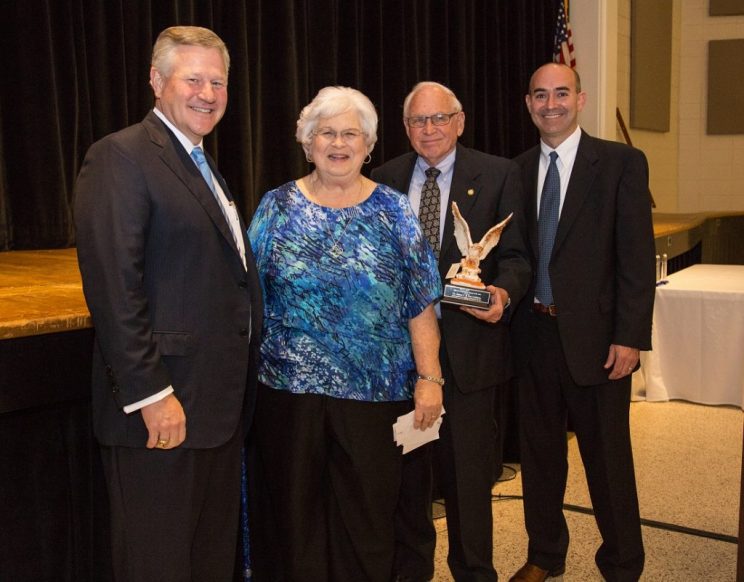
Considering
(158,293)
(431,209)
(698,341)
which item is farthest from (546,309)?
(698,341)

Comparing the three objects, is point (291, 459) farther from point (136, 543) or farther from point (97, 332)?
point (97, 332)

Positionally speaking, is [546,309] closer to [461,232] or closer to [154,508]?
[461,232]

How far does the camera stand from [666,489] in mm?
3820

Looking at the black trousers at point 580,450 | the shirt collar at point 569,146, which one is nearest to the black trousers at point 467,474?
the black trousers at point 580,450

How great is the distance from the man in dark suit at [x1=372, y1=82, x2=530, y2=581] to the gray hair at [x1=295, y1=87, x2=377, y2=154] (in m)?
0.51

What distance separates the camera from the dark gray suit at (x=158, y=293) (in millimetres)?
1662

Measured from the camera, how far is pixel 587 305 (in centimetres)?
260

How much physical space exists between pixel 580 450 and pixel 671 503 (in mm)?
1214

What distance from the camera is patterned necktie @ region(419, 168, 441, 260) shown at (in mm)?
2586

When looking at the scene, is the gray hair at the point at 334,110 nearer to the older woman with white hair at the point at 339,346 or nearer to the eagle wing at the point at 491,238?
the older woman with white hair at the point at 339,346

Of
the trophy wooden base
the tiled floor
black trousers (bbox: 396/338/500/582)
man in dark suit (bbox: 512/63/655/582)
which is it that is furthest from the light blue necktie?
the tiled floor

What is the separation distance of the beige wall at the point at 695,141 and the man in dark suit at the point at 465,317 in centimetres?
806

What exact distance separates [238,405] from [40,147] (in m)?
1.79

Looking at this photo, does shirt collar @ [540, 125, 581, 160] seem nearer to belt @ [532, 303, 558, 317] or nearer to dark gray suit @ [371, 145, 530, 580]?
dark gray suit @ [371, 145, 530, 580]
